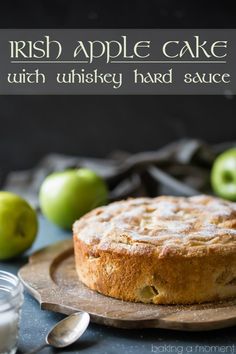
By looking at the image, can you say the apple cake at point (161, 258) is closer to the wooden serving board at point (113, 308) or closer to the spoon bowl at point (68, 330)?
the wooden serving board at point (113, 308)

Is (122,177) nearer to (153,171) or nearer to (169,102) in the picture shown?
(153,171)


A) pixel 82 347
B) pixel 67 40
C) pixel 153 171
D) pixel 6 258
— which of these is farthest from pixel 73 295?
pixel 67 40

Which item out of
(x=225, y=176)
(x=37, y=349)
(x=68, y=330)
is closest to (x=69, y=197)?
(x=225, y=176)

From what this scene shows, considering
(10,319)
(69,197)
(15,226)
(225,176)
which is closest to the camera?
(10,319)

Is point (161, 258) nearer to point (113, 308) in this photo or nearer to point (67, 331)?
point (113, 308)

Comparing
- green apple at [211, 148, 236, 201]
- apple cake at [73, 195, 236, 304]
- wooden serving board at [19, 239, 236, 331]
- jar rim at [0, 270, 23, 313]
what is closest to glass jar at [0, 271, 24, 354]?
jar rim at [0, 270, 23, 313]

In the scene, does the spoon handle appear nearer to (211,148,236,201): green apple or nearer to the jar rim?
the jar rim

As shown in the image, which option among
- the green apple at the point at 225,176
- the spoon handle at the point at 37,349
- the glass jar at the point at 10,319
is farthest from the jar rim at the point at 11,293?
the green apple at the point at 225,176
